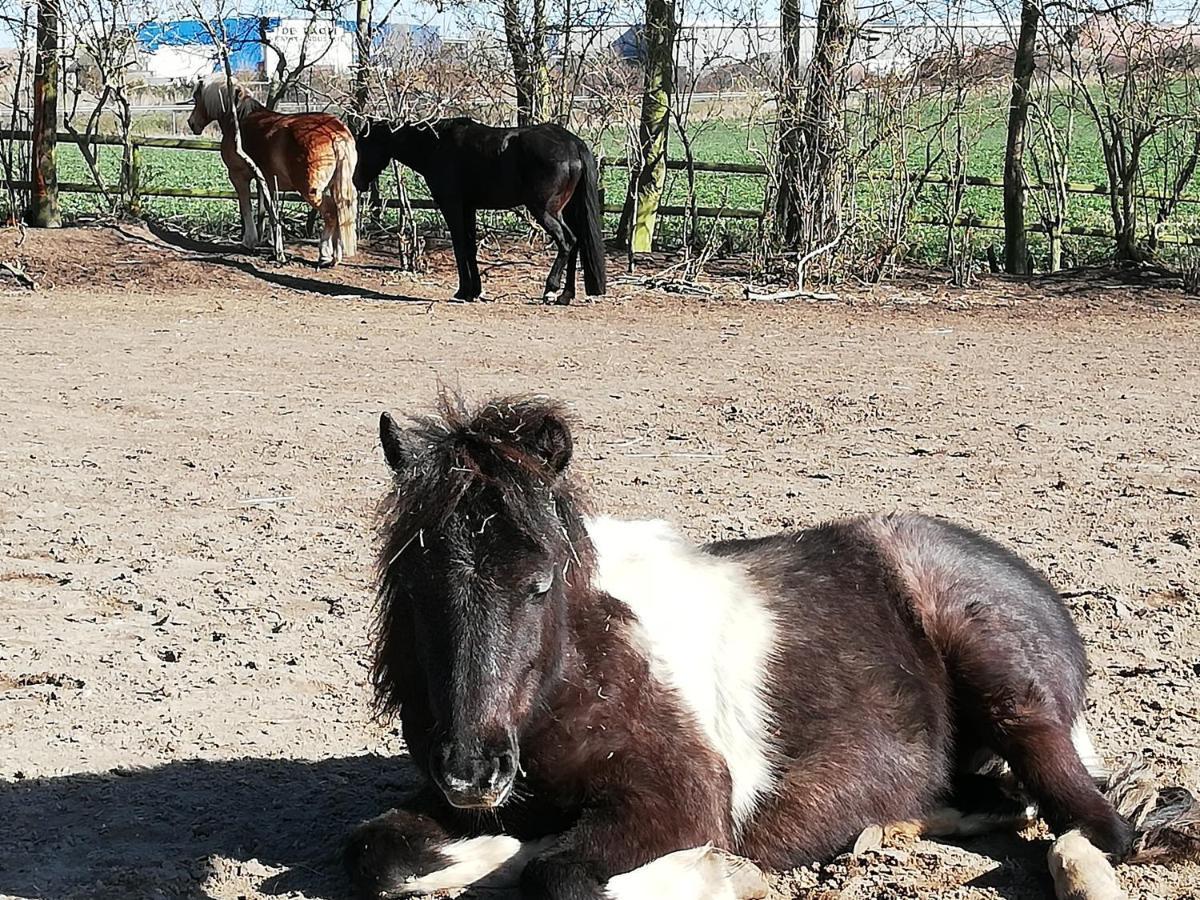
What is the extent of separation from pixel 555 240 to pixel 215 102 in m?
4.81

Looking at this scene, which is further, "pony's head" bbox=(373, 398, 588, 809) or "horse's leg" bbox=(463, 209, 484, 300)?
"horse's leg" bbox=(463, 209, 484, 300)

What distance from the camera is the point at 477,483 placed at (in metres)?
2.99

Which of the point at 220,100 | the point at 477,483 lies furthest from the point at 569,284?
the point at 477,483

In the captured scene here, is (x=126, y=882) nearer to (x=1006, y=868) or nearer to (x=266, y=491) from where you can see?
(x=1006, y=868)

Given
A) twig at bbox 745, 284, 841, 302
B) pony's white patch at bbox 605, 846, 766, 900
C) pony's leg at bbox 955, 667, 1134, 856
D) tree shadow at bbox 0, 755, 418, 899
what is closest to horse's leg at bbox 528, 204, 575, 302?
twig at bbox 745, 284, 841, 302

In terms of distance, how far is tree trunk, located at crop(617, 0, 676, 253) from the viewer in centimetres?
1569

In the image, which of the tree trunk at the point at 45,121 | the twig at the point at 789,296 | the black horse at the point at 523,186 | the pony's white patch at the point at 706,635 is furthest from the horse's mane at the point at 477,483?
the tree trunk at the point at 45,121

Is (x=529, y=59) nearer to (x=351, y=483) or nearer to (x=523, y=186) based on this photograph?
(x=523, y=186)

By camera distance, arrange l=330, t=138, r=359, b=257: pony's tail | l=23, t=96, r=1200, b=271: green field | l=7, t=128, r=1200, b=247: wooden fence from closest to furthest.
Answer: l=330, t=138, r=359, b=257: pony's tail < l=23, t=96, r=1200, b=271: green field < l=7, t=128, r=1200, b=247: wooden fence

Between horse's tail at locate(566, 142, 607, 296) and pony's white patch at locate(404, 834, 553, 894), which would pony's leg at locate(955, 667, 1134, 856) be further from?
horse's tail at locate(566, 142, 607, 296)

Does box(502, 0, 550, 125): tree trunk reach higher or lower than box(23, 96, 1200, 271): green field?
higher

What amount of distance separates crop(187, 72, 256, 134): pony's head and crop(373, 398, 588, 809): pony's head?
13618 millimetres

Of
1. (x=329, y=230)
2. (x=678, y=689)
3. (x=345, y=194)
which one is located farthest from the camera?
(x=329, y=230)

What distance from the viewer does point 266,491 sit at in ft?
22.4
